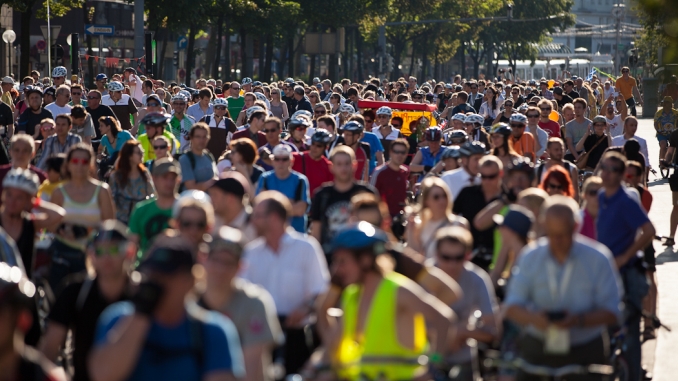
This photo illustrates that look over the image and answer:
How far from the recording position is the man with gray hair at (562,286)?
6.36 meters

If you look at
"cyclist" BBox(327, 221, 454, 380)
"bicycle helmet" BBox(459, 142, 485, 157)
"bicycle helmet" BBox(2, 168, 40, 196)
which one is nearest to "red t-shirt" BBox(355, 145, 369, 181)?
"bicycle helmet" BBox(459, 142, 485, 157)

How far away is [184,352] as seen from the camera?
4531 mm

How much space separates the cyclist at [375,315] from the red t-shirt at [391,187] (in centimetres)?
625

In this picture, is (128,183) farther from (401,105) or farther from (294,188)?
(401,105)

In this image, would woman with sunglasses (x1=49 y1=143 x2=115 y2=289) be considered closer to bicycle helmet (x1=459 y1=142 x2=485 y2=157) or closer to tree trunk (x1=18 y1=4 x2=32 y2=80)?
bicycle helmet (x1=459 y1=142 x2=485 y2=157)

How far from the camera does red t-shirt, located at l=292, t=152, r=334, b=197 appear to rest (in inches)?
473

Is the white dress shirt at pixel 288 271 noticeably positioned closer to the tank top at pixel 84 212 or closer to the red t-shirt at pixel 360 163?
the tank top at pixel 84 212

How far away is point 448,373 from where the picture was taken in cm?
655

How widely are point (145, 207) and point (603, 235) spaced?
2.91 metres

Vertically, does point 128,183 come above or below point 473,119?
above

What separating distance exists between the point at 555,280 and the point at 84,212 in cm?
421

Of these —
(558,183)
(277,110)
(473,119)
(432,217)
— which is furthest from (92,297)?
(277,110)

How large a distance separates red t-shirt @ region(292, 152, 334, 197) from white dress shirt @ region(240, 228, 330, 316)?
4.76 metres

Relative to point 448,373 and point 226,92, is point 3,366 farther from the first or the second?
point 226,92
